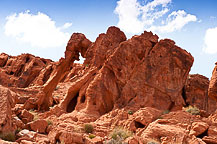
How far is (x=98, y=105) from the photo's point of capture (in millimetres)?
20094

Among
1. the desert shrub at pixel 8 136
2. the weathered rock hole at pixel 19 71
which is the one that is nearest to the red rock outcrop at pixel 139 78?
the desert shrub at pixel 8 136

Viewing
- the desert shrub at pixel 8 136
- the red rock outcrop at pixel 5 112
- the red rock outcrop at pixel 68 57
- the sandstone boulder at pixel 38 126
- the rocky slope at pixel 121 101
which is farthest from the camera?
the red rock outcrop at pixel 68 57

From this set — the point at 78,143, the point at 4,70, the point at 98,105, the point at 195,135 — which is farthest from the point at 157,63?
the point at 4,70

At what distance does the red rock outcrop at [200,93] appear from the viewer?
2822cm

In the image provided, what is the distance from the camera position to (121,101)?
19.7 meters

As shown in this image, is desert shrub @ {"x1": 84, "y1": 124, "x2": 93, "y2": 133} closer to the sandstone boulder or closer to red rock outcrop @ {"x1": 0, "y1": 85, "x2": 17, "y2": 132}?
the sandstone boulder

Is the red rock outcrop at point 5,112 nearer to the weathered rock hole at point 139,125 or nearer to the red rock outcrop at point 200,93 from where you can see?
the weathered rock hole at point 139,125

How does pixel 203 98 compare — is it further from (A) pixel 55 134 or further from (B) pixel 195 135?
(A) pixel 55 134

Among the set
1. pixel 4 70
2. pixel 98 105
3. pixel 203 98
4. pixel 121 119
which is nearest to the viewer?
pixel 121 119

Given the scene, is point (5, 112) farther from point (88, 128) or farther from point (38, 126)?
point (88, 128)

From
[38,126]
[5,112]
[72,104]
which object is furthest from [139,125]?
[72,104]

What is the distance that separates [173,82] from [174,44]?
10.3 feet

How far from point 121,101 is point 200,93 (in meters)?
13.4

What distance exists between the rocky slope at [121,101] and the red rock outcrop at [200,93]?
0.11 m
